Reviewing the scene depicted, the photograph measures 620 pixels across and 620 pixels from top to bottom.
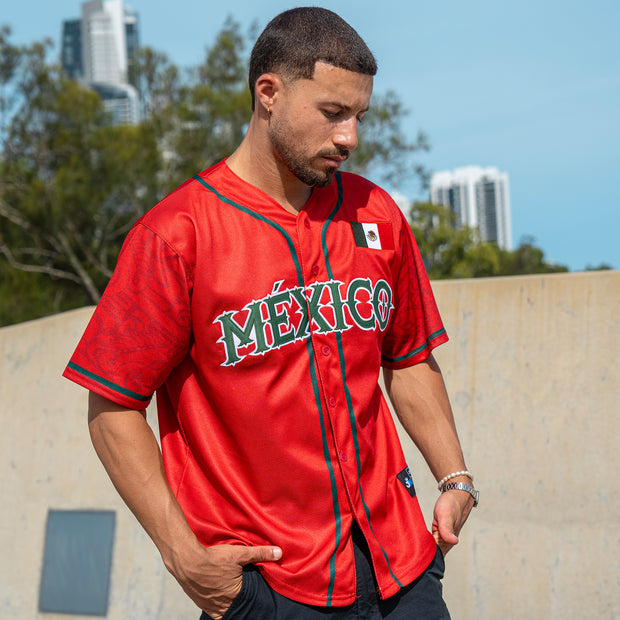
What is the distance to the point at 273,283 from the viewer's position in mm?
1822

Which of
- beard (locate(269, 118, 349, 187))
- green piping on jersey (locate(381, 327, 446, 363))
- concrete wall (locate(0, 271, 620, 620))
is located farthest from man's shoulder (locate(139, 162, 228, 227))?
concrete wall (locate(0, 271, 620, 620))

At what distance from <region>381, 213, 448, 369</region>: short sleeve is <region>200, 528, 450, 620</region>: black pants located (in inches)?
19.7

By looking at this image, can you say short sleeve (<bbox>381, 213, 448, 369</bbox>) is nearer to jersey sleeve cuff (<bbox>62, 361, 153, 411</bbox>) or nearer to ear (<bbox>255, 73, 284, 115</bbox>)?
ear (<bbox>255, 73, 284, 115</bbox>)

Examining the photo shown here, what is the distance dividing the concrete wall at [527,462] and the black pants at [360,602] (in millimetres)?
2018

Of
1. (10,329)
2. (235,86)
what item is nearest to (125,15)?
(235,86)

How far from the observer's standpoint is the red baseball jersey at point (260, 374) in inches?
68.0

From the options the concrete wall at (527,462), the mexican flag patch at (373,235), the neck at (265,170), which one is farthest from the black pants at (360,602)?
the concrete wall at (527,462)

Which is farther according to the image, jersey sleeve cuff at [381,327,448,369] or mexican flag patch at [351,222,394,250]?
jersey sleeve cuff at [381,327,448,369]

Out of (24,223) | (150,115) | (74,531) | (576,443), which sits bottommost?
(74,531)

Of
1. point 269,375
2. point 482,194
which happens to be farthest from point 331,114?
point 482,194

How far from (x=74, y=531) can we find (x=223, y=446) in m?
2.93

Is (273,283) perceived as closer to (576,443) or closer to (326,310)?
(326,310)

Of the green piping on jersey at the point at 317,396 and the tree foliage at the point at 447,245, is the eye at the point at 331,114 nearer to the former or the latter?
the green piping on jersey at the point at 317,396

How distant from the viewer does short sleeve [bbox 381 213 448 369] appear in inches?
84.1
